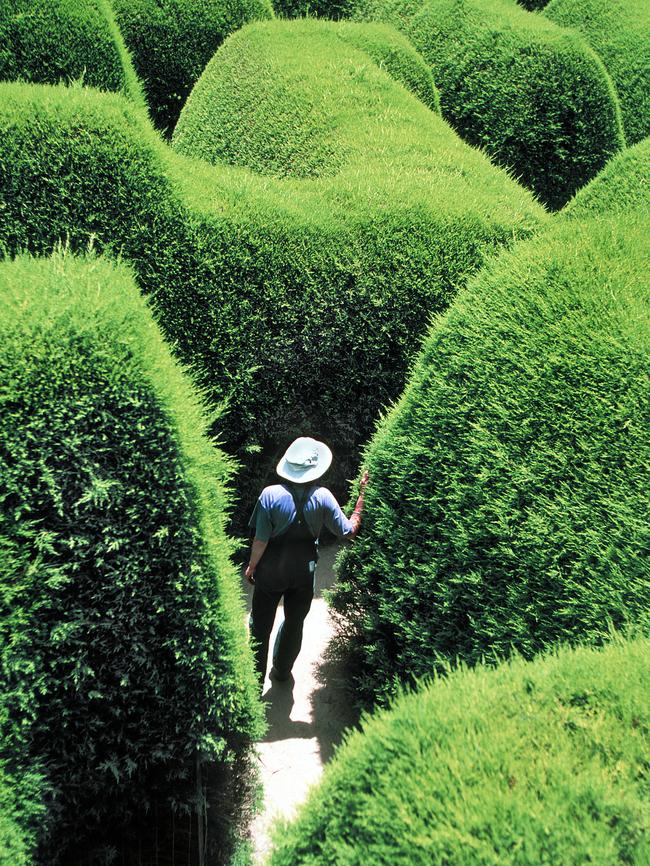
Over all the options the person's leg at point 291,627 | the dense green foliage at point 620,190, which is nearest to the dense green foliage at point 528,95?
the dense green foliage at point 620,190

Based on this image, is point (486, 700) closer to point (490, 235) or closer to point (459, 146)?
point (490, 235)

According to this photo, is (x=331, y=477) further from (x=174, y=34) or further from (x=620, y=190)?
(x=174, y=34)

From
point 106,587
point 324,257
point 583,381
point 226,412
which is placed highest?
point 583,381

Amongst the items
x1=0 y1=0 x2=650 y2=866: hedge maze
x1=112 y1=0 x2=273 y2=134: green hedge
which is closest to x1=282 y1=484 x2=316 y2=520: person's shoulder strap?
x1=0 y1=0 x2=650 y2=866: hedge maze

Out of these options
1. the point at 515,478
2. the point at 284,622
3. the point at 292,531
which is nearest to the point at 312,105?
the point at 292,531

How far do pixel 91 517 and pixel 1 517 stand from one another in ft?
1.43

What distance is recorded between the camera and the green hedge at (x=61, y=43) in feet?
27.9

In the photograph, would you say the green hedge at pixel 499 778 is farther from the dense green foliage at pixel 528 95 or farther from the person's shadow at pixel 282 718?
the dense green foliage at pixel 528 95

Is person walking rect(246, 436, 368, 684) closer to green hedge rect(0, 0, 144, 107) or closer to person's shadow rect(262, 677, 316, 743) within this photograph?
person's shadow rect(262, 677, 316, 743)

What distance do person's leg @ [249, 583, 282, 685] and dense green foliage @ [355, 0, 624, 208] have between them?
7484mm

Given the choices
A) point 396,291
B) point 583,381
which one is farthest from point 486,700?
point 396,291

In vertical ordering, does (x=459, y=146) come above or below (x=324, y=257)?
above

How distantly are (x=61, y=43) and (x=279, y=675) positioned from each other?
7507 millimetres

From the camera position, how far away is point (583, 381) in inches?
188
